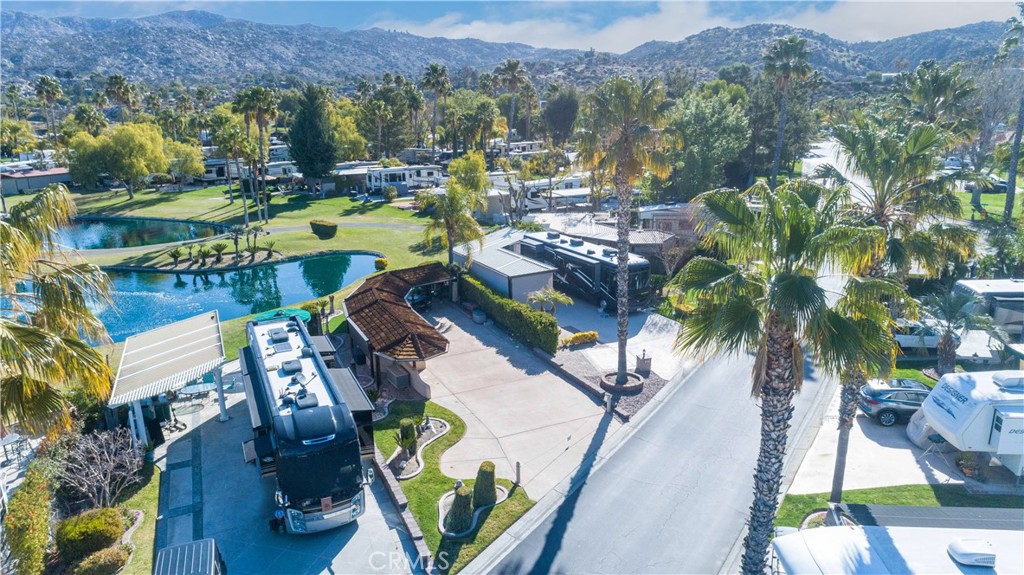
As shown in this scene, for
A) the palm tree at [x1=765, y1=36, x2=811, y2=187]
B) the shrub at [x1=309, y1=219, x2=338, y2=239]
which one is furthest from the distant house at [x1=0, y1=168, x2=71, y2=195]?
the palm tree at [x1=765, y1=36, x2=811, y2=187]

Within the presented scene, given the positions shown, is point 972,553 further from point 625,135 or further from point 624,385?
point 625,135

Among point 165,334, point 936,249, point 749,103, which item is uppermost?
point 749,103

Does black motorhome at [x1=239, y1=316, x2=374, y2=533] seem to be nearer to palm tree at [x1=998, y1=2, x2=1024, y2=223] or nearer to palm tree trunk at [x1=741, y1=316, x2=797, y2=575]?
palm tree trunk at [x1=741, y1=316, x2=797, y2=575]

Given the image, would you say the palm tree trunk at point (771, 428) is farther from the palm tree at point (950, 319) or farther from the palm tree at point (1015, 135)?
the palm tree at point (1015, 135)

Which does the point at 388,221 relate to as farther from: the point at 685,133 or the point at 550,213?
the point at 685,133

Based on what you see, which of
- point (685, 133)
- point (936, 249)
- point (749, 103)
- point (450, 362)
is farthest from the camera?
point (749, 103)

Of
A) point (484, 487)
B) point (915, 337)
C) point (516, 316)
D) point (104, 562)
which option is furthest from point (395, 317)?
point (915, 337)

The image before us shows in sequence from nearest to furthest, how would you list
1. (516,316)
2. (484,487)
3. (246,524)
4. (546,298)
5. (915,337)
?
(246,524) → (484,487) → (915,337) → (516,316) → (546,298)

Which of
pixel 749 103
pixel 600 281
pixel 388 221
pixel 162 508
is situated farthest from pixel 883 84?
pixel 162 508
